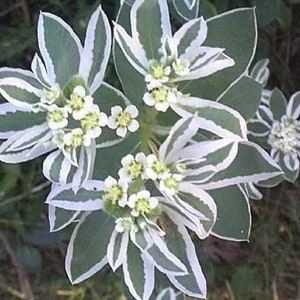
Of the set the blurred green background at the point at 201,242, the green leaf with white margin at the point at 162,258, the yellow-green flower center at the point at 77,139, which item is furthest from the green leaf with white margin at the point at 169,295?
the yellow-green flower center at the point at 77,139

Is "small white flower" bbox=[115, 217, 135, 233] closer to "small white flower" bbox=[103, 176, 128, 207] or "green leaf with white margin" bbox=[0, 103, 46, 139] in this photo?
"small white flower" bbox=[103, 176, 128, 207]

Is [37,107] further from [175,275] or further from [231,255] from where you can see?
[231,255]

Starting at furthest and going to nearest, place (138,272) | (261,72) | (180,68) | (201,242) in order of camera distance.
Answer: (201,242) → (261,72) → (138,272) → (180,68)

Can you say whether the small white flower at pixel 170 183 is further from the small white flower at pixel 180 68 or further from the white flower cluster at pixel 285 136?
the white flower cluster at pixel 285 136

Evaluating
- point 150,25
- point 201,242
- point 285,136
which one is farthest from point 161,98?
point 201,242

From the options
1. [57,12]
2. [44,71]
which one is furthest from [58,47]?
[57,12]

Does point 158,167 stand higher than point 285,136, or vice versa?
point 158,167

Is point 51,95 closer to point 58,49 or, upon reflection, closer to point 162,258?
point 58,49
